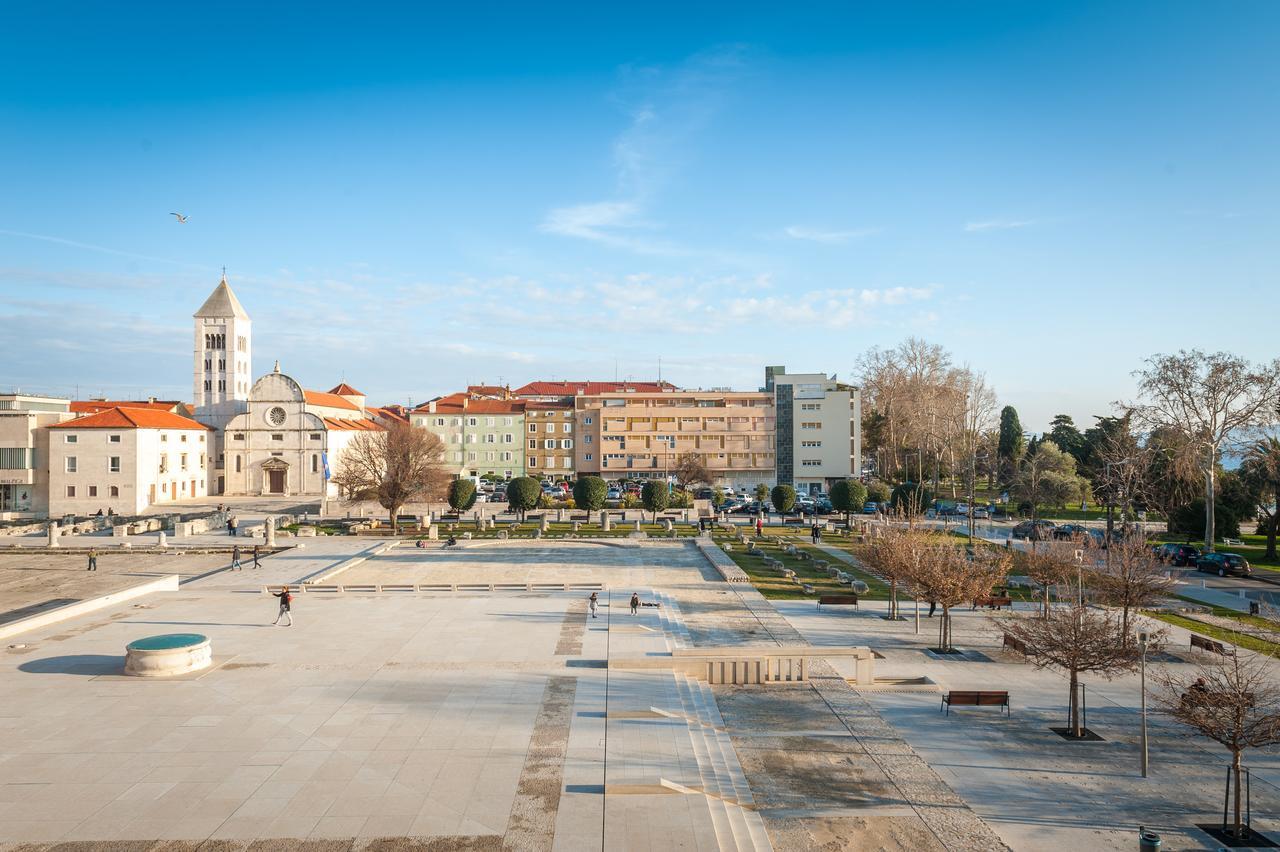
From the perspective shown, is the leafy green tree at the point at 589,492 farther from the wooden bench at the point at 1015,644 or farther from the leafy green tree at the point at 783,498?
the wooden bench at the point at 1015,644

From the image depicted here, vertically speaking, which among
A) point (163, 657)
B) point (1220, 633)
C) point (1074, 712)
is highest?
point (163, 657)

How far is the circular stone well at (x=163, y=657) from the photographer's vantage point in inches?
797

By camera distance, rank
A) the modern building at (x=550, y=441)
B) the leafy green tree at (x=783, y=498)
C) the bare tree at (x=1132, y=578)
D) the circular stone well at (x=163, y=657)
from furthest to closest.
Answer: the modern building at (x=550, y=441), the leafy green tree at (x=783, y=498), the bare tree at (x=1132, y=578), the circular stone well at (x=163, y=657)

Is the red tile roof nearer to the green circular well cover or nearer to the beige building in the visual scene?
the beige building

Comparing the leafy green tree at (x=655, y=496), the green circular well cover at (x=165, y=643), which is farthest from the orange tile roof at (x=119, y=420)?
the green circular well cover at (x=165, y=643)

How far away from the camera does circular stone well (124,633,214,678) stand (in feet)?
66.4

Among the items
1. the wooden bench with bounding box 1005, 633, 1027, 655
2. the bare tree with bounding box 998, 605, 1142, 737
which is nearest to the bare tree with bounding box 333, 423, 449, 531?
the wooden bench with bounding box 1005, 633, 1027, 655

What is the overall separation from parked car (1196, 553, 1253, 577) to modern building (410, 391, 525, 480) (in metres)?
69.2

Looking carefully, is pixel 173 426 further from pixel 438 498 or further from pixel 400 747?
pixel 400 747

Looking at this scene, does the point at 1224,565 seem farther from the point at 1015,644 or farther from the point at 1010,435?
the point at 1010,435

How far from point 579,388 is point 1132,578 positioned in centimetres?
8993

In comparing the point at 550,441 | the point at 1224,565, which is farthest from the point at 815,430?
the point at 1224,565

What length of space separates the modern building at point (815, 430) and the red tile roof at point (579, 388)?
20553 mm

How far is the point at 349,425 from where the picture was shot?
279 ft
